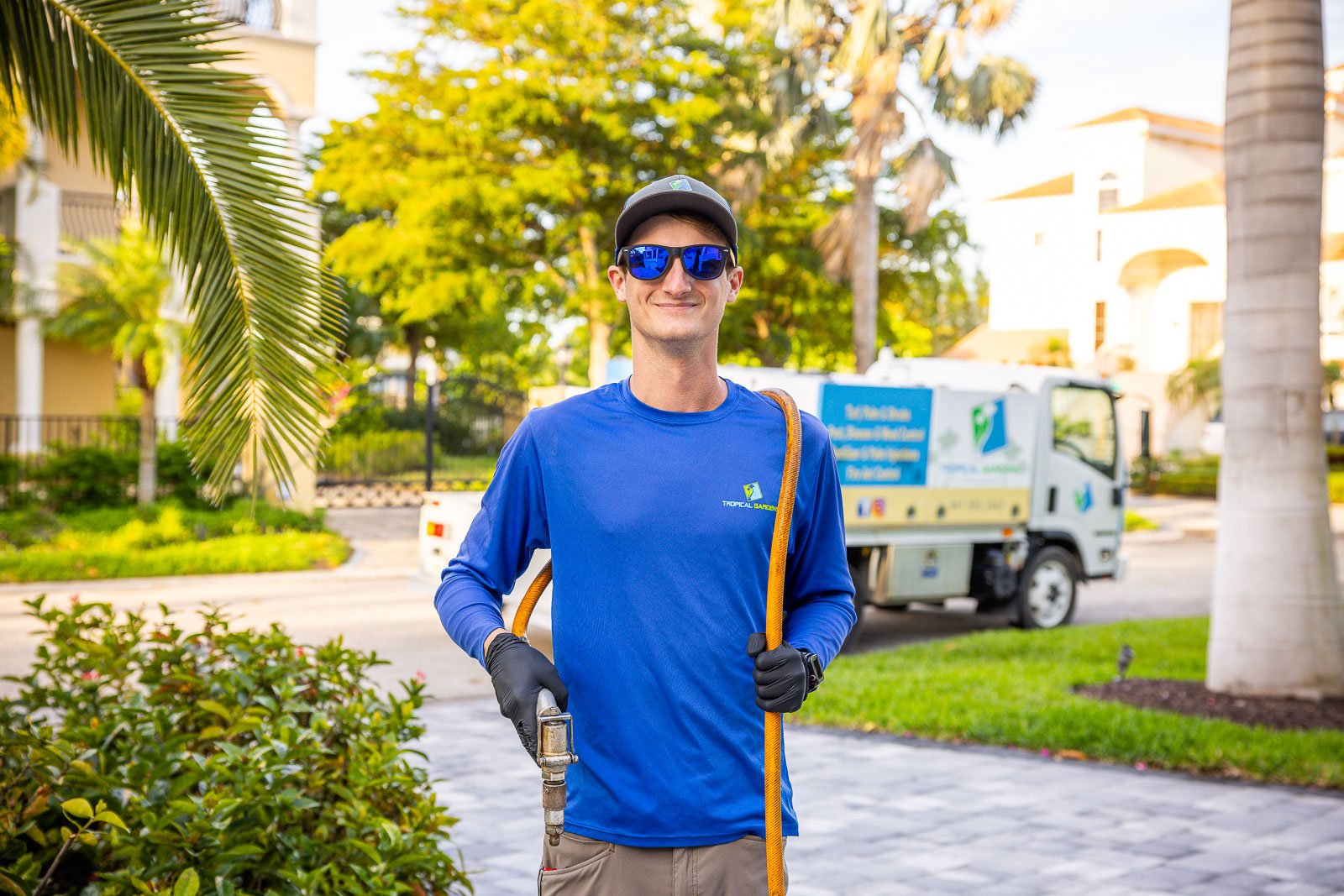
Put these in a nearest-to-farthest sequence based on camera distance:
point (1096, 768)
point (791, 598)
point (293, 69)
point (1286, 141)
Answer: point (791, 598), point (1096, 768), point (1286, 141), point (293, 69)

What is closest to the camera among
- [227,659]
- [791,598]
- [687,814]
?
[687,814]

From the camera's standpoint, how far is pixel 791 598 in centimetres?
261

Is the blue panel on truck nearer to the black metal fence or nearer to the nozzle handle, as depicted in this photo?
the nozzle handle

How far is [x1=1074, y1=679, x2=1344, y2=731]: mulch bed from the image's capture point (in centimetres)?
752

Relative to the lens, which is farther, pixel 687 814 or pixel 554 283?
pixel 554 283

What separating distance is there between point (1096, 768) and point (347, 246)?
21416mm

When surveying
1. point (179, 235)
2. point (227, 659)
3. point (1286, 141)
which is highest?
point (1286, 141)

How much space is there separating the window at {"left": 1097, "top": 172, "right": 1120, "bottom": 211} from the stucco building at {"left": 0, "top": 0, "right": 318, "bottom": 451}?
3472 cm

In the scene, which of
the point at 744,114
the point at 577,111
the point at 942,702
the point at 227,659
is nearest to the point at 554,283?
the point at 577,111

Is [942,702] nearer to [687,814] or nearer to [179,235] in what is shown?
[179,235]

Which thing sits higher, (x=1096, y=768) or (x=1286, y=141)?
(x=1286, y=141)

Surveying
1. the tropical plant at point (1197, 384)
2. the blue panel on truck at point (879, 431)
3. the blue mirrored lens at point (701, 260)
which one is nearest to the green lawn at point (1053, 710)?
the blue panel on truck at point (879, 431)

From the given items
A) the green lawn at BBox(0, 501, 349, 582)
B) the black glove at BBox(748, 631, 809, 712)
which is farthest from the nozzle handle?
the green lawn at BBox(0, 501, 349, 582)

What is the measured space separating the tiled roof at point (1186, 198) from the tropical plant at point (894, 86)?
999 inches
